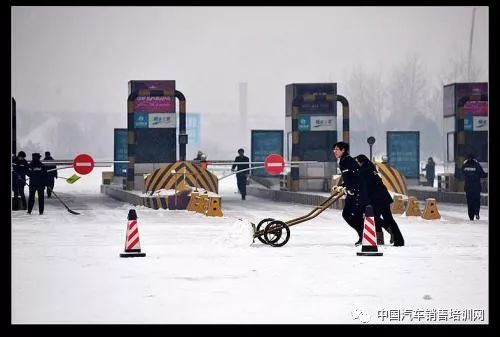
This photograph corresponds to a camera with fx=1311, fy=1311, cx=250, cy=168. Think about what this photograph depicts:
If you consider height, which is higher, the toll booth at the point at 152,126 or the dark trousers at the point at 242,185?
the toll booth at the point at 152,126

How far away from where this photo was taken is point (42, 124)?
512 ft

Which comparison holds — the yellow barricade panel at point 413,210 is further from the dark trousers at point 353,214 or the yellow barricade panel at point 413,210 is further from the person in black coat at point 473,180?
the dark trousers at point 353,214

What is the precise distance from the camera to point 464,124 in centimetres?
3844

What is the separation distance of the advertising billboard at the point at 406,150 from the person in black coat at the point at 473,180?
57.7 ft

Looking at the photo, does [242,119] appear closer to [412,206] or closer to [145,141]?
[145,141]

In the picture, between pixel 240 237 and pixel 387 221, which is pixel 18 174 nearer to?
pixel 240 237

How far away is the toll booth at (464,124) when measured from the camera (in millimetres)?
37688

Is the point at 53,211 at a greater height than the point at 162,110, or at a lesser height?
lesser

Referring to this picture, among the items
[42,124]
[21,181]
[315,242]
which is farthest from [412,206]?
[42,124]

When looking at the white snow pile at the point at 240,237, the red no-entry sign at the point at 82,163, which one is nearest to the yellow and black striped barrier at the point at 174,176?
the red no-entry sign at the point at 82,163

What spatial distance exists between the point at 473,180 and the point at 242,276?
486 inches

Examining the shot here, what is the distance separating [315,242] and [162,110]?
1785 cm

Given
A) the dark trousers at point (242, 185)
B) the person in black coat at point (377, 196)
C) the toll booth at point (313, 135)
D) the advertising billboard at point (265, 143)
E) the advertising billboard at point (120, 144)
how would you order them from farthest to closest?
the advertising billboard at point (120, 144)
the advertising billboard at point (265, 143)
the dark trousers at point (242, 185)
the toll booth at point (313, 135)
the person in black coat at point (377, 196)
